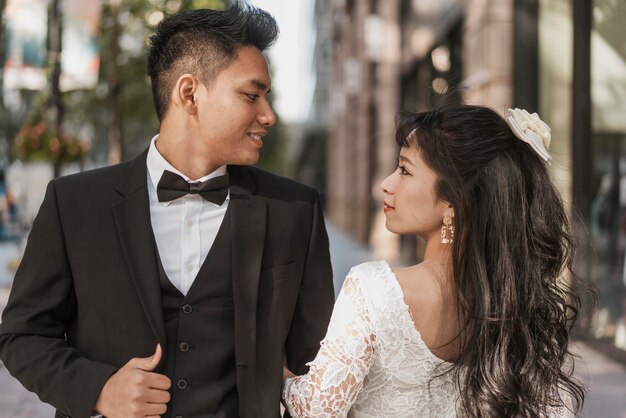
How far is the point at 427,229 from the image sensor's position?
8.18ft

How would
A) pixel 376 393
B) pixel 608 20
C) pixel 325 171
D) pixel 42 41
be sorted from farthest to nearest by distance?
pixel 325 171 < pixel 42 41 < pixel 608 20 < pixel 376 393

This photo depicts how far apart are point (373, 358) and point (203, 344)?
1.63 feet

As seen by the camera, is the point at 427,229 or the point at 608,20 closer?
the point at 427,229

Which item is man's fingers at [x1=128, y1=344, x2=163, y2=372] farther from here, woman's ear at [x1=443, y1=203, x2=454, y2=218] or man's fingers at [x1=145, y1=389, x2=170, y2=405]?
woman's ear at [x1=443, y1=203, x2=454, y2=218]

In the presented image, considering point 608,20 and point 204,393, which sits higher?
point 608,20

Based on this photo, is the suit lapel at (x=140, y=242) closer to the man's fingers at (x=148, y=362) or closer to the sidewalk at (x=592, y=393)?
the man's fingers at (x=148, y=362)

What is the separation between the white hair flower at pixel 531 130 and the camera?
2443 mm

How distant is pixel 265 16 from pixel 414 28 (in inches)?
560

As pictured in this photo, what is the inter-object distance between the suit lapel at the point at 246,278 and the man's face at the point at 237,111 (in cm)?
16

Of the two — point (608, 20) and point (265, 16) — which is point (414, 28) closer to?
point (608, 20)

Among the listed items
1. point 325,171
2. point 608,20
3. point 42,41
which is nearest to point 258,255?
point 608,20

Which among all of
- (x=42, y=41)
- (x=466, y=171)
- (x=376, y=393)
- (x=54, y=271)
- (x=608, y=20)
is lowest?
(x=376, y=393)

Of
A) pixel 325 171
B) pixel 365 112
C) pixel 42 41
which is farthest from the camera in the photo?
pixel 325 171

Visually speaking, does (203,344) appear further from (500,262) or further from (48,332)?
(500,262)
